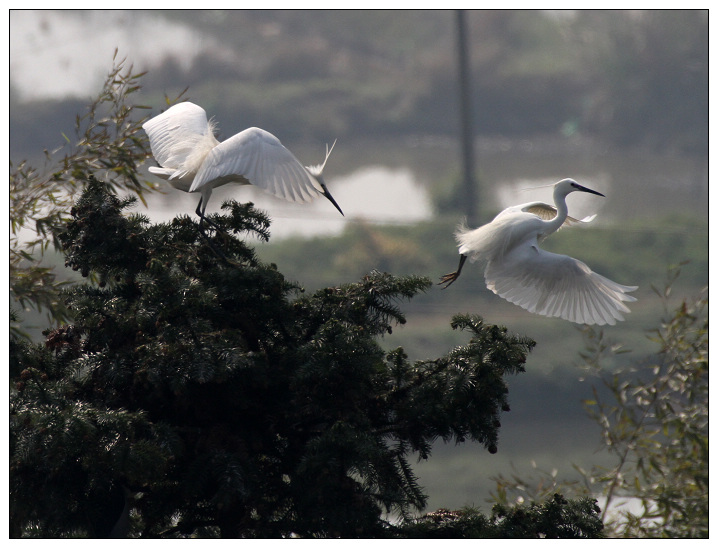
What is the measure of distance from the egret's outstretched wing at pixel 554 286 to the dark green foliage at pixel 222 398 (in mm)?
453

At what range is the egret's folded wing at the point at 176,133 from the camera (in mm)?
1910

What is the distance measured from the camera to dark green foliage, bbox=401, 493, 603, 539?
1.50 meters

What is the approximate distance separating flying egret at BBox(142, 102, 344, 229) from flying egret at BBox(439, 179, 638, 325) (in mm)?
403

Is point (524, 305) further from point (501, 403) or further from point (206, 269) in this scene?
point (206, 269)

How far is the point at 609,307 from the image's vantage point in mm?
1982

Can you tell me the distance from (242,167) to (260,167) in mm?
34

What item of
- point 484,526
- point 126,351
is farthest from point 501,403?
point 126,351

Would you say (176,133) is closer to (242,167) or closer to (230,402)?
(242,167)

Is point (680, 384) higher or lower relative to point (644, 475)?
higher

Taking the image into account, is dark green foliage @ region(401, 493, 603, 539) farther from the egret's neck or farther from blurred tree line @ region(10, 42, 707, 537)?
the egret's neck

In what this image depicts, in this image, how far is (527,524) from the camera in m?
1.51

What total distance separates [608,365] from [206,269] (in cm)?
499

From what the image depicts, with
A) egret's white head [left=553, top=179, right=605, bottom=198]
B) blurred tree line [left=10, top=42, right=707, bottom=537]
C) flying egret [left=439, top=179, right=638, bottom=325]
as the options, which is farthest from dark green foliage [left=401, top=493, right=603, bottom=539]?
egret's white head [left=553, top=179, right=605, bottom=198]

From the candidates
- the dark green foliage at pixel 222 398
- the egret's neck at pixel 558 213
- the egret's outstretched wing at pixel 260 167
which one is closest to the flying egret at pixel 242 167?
the egret's outstretched wing at pixel 260 167
